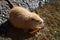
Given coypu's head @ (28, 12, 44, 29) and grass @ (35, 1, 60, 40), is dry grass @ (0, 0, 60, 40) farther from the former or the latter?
coypu's head @ (28, 12, 44, 29)

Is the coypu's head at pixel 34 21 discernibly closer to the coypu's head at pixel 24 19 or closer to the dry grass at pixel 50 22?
the coypu's head at pixel 24 19

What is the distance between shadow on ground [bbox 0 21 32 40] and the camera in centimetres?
400

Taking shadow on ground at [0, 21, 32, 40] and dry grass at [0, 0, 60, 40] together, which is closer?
shadow on ground at [0, 21, 32, 40]

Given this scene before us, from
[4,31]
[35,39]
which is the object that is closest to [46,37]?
[35,39]

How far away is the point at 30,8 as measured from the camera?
187 inches

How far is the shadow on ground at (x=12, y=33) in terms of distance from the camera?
3997 millimetres

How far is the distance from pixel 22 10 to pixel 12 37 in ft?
1.88

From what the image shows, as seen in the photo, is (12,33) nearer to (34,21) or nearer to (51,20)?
(34,21)

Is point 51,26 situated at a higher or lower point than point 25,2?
lower

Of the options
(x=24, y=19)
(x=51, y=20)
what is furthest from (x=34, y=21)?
(x=51, y=20)

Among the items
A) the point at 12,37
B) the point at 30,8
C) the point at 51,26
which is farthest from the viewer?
the point at 30,8

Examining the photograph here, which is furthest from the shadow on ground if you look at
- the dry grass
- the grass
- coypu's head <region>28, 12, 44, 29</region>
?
the grass

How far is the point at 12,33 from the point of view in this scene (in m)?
4.06

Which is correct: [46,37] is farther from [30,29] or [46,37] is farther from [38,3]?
[38,3]
